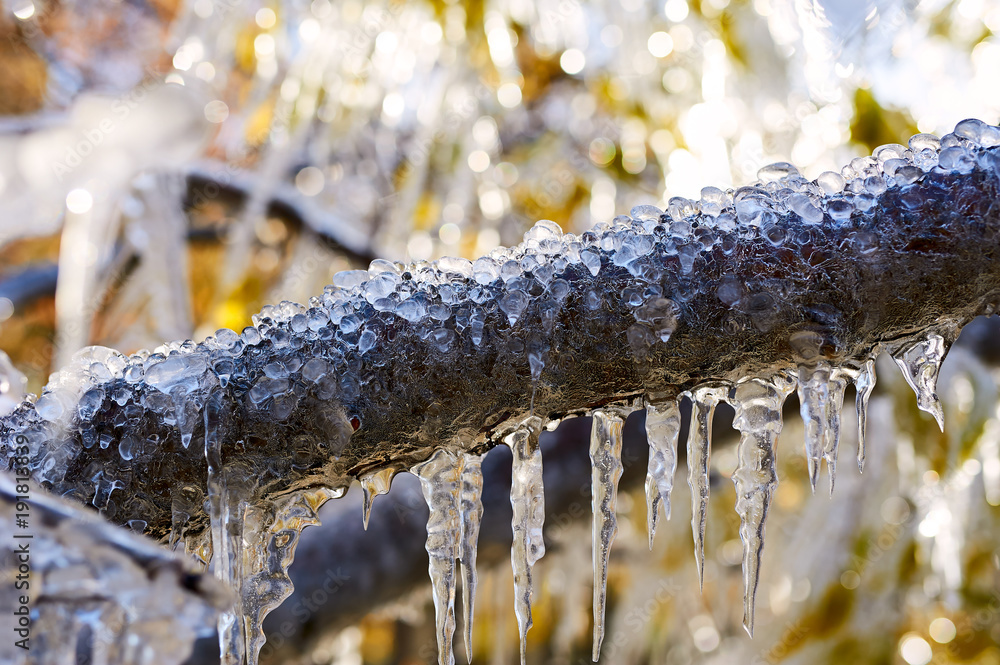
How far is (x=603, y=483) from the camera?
1.88 feet

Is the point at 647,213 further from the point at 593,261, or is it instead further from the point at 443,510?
the point at 443,510

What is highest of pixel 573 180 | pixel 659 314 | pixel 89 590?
pixel 573 180

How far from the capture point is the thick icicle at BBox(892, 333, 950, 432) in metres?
0.51

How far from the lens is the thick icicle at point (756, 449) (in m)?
0.53

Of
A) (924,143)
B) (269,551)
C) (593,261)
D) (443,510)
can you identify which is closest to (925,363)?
(924,143)

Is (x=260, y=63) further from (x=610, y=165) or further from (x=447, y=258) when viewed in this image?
(x=447, y=258)

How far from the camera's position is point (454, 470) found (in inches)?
21.7

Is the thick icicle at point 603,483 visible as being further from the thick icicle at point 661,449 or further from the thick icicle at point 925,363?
the thick icicle at point 925,363

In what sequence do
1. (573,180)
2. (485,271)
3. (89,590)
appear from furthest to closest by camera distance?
(573,180) < (485,271) < (89,590)

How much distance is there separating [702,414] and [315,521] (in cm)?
32

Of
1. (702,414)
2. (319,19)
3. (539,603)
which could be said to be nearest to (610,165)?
(319,19)

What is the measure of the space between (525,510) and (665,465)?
0.12 metres

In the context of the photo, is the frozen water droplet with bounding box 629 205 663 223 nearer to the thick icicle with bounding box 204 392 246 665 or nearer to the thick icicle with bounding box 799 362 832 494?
the thick icicle with bounding box 799 362 832 494

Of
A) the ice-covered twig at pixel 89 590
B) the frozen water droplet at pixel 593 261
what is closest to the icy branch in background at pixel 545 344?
the frozen water droplet at pixel 593 261
